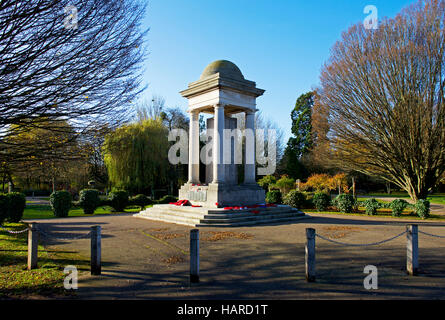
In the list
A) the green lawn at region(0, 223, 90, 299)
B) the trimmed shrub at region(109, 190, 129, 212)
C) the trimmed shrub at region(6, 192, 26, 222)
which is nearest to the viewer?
the green lawn at region(0, 223, 90, 299)

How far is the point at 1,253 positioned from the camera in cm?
841

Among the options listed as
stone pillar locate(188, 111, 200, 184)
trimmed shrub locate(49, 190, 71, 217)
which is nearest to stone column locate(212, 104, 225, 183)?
stone pillar locate(188, 111, 200, 184)

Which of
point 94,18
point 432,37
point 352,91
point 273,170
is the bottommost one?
point 273,170

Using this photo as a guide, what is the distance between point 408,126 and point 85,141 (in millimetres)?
16779

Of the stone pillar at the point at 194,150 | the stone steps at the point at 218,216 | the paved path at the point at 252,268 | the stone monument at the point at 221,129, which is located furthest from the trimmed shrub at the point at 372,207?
the stone pillar at the point at 194,150

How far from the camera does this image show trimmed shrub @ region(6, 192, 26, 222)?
14.0 metres

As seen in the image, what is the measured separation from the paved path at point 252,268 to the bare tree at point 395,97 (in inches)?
342

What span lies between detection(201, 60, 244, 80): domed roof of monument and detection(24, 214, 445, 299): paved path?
980cm

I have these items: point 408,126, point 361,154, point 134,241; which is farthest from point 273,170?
point 134,241

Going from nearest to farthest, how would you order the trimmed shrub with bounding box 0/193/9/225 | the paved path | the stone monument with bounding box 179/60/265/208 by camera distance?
the paved path, the trimmed shrub with bounding box 0/193/9/225, the stone monument with bounding box 179/60/265/208

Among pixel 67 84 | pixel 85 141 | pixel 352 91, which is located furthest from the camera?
pixel 352 91

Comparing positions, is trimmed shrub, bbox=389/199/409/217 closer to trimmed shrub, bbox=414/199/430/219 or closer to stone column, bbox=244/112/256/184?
trimmed shrub, bbox=414/199/430/219

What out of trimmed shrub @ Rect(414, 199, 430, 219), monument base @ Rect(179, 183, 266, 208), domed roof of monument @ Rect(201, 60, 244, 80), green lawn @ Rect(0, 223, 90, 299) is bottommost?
green lawn @ Rect(0, 223, 90, 299)
